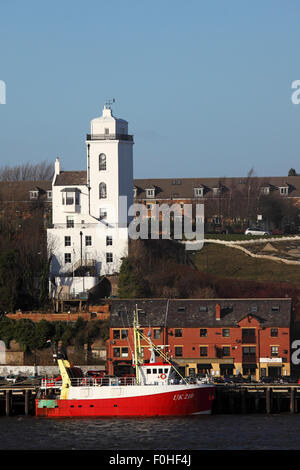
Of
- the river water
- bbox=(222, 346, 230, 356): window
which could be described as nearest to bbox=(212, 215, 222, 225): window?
bbox=(222, 346, 230, 356): window

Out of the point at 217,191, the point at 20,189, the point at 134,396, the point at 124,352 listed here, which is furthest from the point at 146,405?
the point at 217,191

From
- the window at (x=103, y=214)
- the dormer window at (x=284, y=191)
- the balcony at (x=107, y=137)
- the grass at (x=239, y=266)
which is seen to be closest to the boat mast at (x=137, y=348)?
the window at (x=103, y=214)

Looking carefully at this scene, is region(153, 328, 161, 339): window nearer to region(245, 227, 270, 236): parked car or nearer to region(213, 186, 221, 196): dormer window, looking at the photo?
region(245, 227, 270, 236): parked car

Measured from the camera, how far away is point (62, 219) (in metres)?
122

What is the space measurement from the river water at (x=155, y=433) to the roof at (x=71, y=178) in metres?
40.5

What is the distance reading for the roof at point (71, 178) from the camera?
123 meters

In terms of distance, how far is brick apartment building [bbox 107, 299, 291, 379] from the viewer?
10044cm

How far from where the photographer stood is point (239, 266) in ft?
411

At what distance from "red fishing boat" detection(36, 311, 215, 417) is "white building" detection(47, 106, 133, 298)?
1215 inches

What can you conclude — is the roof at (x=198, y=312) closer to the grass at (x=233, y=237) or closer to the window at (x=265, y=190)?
the grass at (x=233, y=237)

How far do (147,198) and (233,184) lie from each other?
14.4 m
